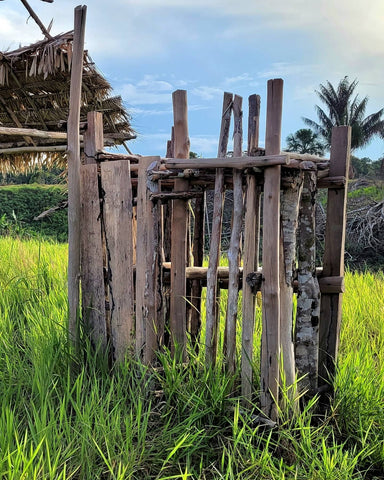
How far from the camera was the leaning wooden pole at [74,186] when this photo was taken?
129 inches

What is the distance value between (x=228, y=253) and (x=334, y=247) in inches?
28.1

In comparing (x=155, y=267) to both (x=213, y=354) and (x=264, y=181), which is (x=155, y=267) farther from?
(x=264, y=181)

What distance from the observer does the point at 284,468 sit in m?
2.50

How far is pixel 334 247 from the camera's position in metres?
2.95

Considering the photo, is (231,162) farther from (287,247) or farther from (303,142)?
(303,142)

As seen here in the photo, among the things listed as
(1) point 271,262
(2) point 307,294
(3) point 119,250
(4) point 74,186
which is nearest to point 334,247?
(2) point 307,294

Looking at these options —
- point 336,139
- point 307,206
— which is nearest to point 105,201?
point 307,206

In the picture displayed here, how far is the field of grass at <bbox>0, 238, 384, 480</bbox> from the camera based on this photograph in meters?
2.36

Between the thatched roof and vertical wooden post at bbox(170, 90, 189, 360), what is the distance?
3197 mm

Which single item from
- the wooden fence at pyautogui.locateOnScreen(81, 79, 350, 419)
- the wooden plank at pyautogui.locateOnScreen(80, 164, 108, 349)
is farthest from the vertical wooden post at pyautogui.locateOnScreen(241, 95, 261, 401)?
the wooden plank at pyautogui.locateOnScreen(80, 164, 108, 349)

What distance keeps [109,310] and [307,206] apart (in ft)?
4.86

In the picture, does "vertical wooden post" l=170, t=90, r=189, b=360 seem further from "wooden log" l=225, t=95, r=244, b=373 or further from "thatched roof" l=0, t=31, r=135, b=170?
"thatched roof" l=0, t=31, r=135, b=170

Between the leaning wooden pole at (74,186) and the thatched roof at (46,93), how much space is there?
2.25 metres

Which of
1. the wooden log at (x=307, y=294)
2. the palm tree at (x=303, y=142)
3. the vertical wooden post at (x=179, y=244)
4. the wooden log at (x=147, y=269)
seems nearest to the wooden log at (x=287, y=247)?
the wooden log at (x=307, y=294)
